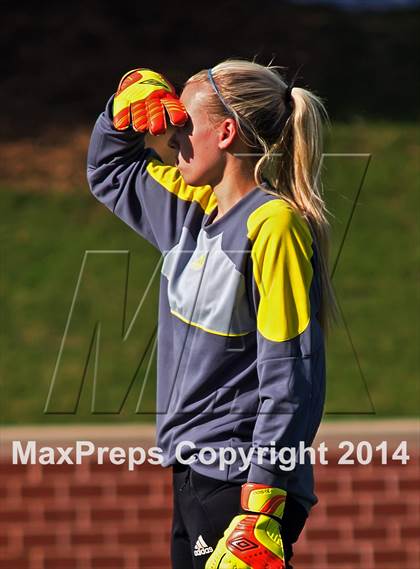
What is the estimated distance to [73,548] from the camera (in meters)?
5.89

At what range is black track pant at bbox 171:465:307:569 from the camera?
2947mm

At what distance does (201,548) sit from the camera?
3002 mm

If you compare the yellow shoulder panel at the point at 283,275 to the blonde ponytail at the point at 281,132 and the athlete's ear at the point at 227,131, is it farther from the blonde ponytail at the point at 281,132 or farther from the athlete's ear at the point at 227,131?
the athlete's ear at the point at 227,131

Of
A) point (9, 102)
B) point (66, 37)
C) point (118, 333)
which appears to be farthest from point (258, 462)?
point (66, 37)

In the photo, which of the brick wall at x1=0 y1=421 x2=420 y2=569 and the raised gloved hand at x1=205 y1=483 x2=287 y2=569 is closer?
the raised gloved hand at x1=205 y1=483 x2=287 y2=569

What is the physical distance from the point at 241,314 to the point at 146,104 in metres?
0.61

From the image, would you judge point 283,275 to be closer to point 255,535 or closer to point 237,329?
point 237,329

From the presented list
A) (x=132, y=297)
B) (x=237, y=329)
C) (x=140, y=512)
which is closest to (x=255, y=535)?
(x=237, y=329)

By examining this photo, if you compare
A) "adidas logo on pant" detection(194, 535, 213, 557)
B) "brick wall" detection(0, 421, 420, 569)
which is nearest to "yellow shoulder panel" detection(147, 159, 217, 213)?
"adidas logo on pant" detection(194, 535, 213, 557)

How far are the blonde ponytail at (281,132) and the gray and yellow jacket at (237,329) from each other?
69 mm

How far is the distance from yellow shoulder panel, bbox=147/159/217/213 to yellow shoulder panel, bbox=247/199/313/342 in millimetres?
347

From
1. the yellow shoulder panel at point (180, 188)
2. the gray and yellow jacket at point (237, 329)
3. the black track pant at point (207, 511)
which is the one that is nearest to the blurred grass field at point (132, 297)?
the yellow shoulder panel at point (180, 188)

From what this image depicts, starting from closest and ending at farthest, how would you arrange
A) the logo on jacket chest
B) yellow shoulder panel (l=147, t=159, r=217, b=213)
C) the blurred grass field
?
the logo on jacket chest
yellow shoulder panel (l=147, t=159, r=217, b=213)
the blurred grass field

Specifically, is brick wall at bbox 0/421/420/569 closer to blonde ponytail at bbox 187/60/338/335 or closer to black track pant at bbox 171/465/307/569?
black track pant at bbox 171/465/307/569
